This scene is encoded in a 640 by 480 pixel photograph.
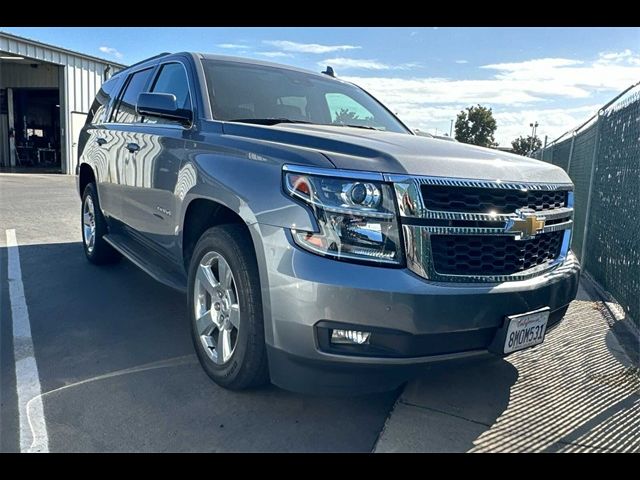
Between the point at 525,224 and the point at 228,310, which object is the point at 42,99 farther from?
the point at 525,224

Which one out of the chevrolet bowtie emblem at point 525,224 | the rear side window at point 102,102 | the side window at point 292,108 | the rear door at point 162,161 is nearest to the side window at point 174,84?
the rear door at point 162,161

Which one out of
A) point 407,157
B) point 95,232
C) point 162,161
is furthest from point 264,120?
point 95,232

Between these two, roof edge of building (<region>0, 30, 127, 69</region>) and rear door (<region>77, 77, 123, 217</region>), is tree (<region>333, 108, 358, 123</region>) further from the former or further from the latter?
roof edge of building (<region>0, 30, 127, 69</region>)

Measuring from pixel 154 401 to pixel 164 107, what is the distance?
1821 millimetres

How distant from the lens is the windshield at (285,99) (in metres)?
3.56

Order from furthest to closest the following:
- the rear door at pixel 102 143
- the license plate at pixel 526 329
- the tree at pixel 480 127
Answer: the tree at pixel 480 127 < the rear door at pixel 102 143 < the license plate at pixel 526 329

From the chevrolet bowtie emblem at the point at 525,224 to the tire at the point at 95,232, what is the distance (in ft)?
13.7

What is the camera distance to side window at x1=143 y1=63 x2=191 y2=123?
12.2 feet

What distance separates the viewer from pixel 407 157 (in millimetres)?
2475

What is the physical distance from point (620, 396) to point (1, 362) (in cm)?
389

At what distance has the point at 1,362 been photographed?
3299 mm

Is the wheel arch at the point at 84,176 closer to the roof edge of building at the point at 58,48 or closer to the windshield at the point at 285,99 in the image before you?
the windshield at the point at 285,99
